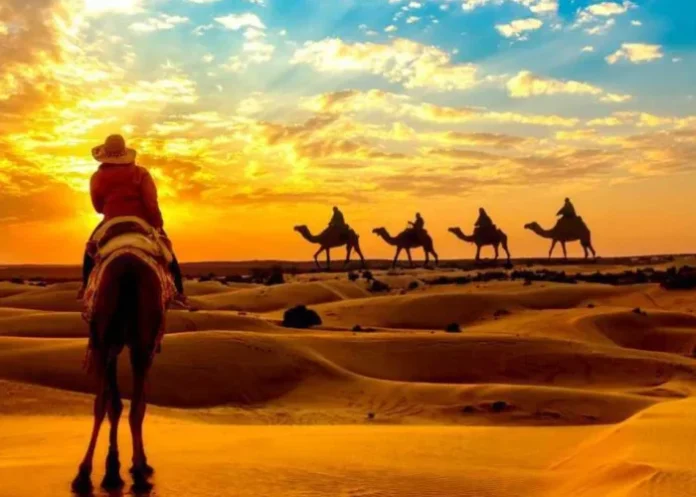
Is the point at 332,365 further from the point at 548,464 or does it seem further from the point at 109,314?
the point at 109,314

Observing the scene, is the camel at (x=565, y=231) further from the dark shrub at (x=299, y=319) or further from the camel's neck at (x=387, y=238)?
the dark shrub at (x=299, y=319)

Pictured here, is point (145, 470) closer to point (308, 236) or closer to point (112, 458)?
point (112, 458)

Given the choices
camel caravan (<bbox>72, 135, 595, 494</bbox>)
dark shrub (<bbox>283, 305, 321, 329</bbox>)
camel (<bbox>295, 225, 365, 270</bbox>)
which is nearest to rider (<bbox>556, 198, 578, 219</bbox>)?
camel (<bbox>295, 225, 365, 270</bbox>)

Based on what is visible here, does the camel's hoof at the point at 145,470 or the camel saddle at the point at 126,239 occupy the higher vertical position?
the camel saddle at the point at 126,239

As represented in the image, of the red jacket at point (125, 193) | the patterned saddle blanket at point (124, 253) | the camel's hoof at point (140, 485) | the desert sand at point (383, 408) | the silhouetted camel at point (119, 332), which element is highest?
the red jacket at point (125, 193)

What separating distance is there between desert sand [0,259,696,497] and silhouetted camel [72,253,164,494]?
317 mm

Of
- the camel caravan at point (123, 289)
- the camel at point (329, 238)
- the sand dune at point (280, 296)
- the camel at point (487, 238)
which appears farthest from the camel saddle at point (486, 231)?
the camel caravan at point (123, 289)

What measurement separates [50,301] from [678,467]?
1186 inches

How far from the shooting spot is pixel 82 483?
635cm

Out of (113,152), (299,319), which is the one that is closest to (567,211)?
(299,319)

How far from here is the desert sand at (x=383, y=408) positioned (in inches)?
272

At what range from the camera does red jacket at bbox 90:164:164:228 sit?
24.2 ft

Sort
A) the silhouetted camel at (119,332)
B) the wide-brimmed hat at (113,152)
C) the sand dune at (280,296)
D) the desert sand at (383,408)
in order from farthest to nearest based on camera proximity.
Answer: the sand dune at (280,296)
the wide-brimmed hat at (113,152)
the desert sand at (383,408)
the silhouetted camel at (119,332)

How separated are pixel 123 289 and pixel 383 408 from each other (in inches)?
338
